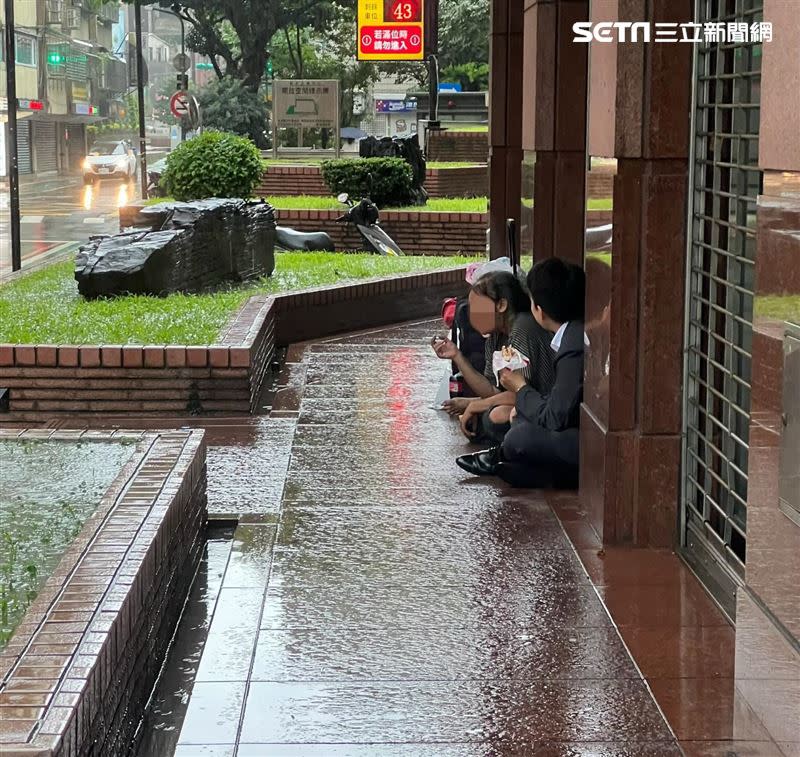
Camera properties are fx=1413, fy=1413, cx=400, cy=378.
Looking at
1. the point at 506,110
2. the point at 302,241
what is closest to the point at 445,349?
the point at 506,110

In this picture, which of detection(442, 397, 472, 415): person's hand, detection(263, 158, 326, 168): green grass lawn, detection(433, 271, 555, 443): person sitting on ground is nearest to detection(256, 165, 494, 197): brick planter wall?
detection(263, 158, 326, 168): green grass lawn

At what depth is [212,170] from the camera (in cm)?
1781

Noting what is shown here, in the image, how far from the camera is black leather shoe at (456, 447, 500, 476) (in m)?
6.92

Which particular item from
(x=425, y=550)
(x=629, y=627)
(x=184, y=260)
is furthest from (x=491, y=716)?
(x=184, y=260)

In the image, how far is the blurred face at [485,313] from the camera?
7422mm

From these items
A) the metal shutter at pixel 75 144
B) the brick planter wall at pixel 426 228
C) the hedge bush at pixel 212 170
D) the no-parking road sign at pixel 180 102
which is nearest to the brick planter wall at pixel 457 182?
the brick planter wall at pixel 426 228

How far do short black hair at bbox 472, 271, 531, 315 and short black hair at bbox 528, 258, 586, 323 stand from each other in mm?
758

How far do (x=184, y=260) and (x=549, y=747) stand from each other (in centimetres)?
826

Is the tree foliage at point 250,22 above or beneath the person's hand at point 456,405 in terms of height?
above

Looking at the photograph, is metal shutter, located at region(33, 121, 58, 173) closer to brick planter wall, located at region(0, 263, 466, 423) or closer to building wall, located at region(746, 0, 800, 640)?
brick planter wall, located at region(0, 263, 466, 423)

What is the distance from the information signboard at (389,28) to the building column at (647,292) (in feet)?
97.4

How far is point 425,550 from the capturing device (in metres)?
5.71

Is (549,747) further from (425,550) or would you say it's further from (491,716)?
(425,550)

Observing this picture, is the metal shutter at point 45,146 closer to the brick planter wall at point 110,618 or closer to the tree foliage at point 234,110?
the tree foliage at point 234,110
